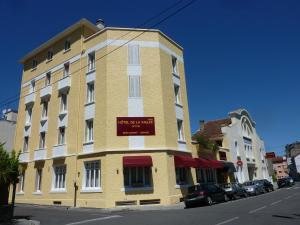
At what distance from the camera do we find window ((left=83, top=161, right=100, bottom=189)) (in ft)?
75.2

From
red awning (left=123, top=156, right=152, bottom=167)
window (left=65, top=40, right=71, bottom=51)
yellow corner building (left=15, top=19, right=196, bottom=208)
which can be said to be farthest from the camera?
window (left=65, top=40, right=71, bottom=51)

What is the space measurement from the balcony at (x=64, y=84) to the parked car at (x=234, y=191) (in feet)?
53.7

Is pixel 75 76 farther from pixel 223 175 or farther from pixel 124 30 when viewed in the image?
pixel 223 175

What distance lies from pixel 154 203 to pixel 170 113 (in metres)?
7.40

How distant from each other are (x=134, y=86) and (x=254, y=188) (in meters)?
15.9

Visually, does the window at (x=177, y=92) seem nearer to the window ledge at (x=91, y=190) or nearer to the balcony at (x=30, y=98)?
the window ledge at (x=91, y=190)

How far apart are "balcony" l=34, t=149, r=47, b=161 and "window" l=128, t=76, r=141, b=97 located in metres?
10.2

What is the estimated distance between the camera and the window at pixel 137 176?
73.3ft

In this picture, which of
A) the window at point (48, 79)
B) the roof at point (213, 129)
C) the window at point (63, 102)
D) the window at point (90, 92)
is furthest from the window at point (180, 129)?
the window at point (48, 79)

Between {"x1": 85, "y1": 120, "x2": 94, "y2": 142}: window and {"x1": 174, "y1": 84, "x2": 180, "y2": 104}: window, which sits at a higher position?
{"x1": 174, "y1": 84, "x2": 180, "y2": 104}: window

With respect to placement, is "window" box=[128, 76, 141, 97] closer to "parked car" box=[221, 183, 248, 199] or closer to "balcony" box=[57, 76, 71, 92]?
"balcony" box=[57, 76, 71, 92]

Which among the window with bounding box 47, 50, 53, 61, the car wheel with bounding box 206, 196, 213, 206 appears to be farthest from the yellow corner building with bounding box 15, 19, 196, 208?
the car wheel with bounding box 206, 196, 213, 206

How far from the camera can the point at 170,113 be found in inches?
982

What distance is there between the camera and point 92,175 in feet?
76.6
